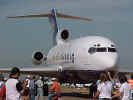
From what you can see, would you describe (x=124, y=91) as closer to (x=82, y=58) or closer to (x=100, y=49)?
(x=100, y=49)

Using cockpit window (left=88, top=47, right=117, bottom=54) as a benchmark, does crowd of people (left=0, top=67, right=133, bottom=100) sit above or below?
below

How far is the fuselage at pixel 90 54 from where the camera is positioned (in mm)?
20656

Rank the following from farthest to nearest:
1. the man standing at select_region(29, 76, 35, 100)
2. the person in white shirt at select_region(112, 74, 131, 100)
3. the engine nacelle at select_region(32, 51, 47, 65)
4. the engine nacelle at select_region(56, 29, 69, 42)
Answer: the engine nacelle at select_region(32, 51, 47, 65), the engine nacelle at select_region(56, 29, 69, 42), the man standing at select_region(29, 76, 35, 100), the person in white shirt at select_region(112, 74, 131, 100)

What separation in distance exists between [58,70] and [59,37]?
4887mm

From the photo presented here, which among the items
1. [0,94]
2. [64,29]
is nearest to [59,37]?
[64,29]

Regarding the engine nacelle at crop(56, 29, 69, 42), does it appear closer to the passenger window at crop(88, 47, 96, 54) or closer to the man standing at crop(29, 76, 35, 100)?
the passenger window at crop(88, 47, 96, 54)

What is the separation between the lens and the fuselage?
67.8ft

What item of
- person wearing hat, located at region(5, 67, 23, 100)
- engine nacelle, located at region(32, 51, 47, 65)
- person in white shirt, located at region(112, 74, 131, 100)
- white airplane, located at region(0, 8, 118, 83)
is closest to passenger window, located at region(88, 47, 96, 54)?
white airplane, located at region(0, 8, 118, 83)

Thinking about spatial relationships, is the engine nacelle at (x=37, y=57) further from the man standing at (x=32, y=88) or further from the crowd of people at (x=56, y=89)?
the crowd of people at (x=56, y=89)

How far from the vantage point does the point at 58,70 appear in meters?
25.5

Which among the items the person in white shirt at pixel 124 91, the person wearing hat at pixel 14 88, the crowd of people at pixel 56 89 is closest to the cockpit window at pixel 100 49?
the crowd of people at pixel 56 89

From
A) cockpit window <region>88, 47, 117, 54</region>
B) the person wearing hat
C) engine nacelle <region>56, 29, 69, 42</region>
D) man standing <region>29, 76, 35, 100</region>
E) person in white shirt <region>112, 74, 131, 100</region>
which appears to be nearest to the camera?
the person wearing hat

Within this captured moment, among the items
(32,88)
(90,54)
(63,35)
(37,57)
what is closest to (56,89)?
(32,88)

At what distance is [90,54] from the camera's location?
21.5m
